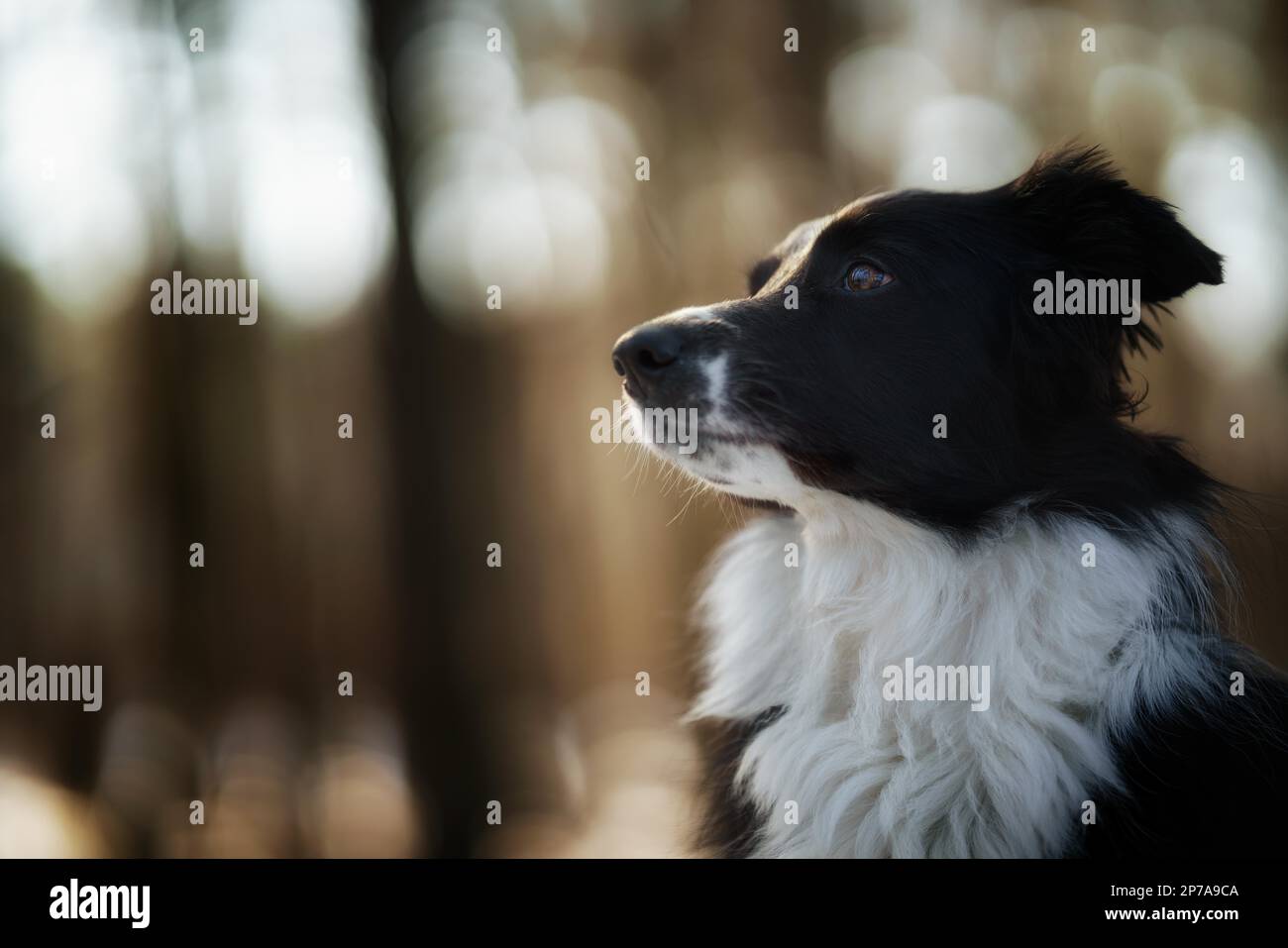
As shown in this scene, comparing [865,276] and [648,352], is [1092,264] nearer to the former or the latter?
[865,276]

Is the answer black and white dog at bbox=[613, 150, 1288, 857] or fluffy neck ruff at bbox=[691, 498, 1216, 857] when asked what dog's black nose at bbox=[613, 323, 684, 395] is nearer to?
black and white dog at bbox=[613, 150, 1288, 857]

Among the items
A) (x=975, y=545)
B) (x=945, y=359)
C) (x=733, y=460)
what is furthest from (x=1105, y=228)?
(x=733, y=460)

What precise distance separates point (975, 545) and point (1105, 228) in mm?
905

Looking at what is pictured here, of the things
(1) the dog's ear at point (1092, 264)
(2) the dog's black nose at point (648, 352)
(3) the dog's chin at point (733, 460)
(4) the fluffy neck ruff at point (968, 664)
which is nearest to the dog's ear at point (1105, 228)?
(1) the dog's ear at point (1092, 264)

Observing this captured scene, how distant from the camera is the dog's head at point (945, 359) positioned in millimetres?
2258

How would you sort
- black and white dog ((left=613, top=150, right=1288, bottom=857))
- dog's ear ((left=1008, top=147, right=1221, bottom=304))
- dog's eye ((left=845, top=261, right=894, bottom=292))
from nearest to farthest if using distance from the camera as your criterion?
1. black and white dog ((left=613, top=150, right=1288, bottom=857))
2. dog's ear ((left=1008, top=147, right=1221, bottom=304))
3. dog's eye ((left=845, top=261, right=894, bottom=292))

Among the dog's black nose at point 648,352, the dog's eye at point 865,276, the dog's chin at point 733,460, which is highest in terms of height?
the dog's eye at point 865,276

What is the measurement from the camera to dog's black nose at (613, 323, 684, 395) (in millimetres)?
2223

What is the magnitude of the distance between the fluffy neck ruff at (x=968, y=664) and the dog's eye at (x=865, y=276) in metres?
0.61

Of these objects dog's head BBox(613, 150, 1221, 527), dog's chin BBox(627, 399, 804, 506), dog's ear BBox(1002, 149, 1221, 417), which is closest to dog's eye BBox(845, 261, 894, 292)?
dog's head BBox(613, 150, 1221, 527)

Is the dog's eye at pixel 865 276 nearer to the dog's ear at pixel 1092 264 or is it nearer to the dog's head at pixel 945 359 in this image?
the dog's head at pixel 945 359

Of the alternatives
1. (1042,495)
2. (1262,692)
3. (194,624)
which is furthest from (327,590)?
(1262,692)

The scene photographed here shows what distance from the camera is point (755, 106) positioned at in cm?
478

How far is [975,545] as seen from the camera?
7.50 ft
